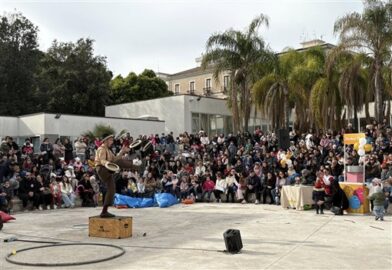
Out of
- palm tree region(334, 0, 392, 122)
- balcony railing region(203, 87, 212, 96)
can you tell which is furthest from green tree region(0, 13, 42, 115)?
palm tree region(334, 0, 392, 122)

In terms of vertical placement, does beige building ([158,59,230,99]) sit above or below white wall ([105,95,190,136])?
above

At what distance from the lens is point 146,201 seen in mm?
17828

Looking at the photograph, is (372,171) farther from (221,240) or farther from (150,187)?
(150,187)

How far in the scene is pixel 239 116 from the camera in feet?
92.0

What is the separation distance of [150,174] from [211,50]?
10.2 metres

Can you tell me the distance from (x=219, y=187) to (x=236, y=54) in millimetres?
10831

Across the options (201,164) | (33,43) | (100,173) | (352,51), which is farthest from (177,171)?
(33,43)

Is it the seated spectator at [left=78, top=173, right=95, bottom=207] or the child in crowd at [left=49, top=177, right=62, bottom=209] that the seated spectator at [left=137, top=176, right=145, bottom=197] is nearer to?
the seated spectator at [left=78, top=173, right=95, bottom=207]

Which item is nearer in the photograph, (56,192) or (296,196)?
(296,196)

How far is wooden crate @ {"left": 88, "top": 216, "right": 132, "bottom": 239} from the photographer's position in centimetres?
980

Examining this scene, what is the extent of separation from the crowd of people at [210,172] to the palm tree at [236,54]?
607 cm

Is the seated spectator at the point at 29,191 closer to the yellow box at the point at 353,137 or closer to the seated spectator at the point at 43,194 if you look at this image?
the seated spectator at the point at 43,194

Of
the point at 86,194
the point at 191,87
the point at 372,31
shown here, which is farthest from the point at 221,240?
the point at 191,87

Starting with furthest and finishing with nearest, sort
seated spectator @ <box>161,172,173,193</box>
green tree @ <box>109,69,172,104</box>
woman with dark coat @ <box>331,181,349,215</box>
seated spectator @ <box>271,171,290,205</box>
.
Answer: green tree @ <box>109,69,172,104</box> < seated spectator @ <box>161,172,173,193</box> < seated spectator @ <box>271,171,290,205</box> < woman with dark coat @ <box>331,181,349,215</box>
